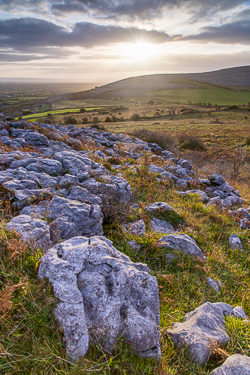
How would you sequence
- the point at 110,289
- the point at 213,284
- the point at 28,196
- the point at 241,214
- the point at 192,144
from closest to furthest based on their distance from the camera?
the point at 110,289
the point at 213,284
the point at 28,196
the point at 241,214
the point at 192,144

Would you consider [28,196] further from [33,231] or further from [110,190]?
[110,190]

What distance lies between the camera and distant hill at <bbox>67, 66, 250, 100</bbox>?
141m

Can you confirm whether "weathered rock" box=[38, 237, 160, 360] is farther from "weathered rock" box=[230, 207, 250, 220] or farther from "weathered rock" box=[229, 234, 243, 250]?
"weathered rock" box=[230, 207, 250, 220]

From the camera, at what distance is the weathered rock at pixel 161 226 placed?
20.8ft

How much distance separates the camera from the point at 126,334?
249 centimetres

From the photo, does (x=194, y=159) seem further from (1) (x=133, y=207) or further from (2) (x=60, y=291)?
(2) (x=60, y=291)

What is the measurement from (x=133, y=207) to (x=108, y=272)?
431 cm

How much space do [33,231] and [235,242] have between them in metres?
5.87

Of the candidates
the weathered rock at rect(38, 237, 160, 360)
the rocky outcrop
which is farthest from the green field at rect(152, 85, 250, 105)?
the weathered rock at rect(38, 237, 160, 360)

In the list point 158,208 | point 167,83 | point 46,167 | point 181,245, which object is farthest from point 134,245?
point 167,83

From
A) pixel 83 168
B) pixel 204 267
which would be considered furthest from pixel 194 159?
pixel 204 267

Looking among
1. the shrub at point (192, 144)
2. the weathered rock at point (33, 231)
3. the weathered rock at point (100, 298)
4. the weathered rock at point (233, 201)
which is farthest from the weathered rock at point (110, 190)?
the shrub at point (192, 144)

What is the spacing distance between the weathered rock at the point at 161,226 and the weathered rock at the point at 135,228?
63 centimetres

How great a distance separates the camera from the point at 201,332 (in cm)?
298
